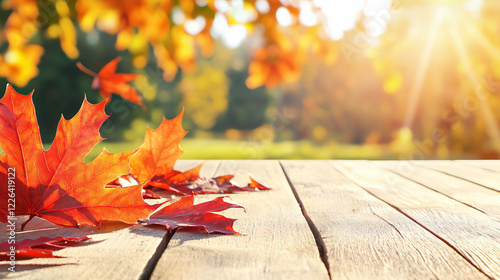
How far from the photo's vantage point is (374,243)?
0.67 meters

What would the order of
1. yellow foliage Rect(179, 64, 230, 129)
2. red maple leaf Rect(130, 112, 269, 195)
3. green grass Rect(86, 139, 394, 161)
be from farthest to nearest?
1. yellow foliage Rect(179, 64, 230, 129)
2. green grass Rect(86, 139, 394, 161)
3. red maple leaf Rect(130, 112, 269, 195)

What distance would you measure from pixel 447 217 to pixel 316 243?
1.17 feet

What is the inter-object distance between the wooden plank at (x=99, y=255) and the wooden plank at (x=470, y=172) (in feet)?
3.46

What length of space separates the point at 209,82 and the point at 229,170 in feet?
65.4

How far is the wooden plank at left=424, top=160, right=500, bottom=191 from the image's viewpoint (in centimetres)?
136

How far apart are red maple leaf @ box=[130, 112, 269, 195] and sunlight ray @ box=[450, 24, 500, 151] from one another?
292 inches

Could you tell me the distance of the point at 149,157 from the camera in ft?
3.33

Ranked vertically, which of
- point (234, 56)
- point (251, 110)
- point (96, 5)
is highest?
point (234, 56)

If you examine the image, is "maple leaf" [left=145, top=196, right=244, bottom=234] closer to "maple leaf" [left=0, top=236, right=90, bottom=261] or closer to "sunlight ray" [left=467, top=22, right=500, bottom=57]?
"maple leaf" [left=0, top=236, right=90, bottom=261]

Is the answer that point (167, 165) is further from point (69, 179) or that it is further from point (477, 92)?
point (477, 92)

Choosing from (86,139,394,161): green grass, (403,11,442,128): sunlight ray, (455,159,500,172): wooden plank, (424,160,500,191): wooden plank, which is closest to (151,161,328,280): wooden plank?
(424,160,500,191): wooden plank

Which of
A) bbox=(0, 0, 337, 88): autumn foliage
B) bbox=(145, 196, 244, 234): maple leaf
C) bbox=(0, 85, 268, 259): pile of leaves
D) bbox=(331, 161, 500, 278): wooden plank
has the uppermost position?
bbox=(0, 0, 337, 88): autumn foliage

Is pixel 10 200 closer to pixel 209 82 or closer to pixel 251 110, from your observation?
pixel 251 110

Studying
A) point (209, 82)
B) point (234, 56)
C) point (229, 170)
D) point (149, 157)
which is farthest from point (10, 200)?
point (234, 56)
